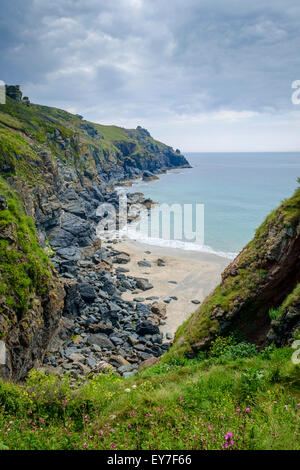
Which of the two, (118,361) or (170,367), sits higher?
(170,367)

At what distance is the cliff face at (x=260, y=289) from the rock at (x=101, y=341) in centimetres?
856

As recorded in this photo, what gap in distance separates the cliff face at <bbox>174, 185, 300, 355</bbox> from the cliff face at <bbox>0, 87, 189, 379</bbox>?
307 inches

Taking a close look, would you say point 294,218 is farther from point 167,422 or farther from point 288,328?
point 167,422

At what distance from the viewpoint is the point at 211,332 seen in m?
10.9

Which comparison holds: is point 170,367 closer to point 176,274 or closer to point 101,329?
point 101,329

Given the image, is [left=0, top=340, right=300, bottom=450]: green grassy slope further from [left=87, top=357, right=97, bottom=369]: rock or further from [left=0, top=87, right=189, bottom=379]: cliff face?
[left=87, top=357, right=97, bottom=369]: rock

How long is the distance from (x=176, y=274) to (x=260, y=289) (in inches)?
895

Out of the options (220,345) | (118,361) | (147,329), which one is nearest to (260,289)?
(220,345)

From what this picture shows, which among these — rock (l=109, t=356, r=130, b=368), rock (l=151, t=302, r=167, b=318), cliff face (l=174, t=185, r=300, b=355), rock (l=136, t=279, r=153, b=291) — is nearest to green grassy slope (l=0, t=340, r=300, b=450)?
cliff face (l=174, t=185, r=300, b=355)

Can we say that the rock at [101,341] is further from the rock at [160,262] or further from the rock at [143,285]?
the rock at [160,262]

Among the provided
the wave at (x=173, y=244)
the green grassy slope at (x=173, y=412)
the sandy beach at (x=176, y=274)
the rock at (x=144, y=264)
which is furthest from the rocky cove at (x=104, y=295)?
the wave at (x=173, y=244)

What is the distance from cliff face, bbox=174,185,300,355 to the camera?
10.1 m

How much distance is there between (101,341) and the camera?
1877 cm
